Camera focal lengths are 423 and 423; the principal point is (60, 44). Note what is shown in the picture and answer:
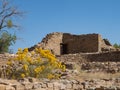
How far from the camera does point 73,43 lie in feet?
123

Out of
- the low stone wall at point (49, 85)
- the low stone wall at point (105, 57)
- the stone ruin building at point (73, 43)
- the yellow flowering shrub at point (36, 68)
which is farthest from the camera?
the stone ruin building at point (73, 43)

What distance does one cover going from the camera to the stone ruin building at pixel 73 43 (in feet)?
119

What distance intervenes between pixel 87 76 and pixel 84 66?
17.9 ft

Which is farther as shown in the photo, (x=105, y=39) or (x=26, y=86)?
(x=105, y=39)

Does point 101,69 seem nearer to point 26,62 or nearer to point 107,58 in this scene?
point 26,62

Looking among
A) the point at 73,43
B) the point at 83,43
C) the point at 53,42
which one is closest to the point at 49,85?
the point at 83,43

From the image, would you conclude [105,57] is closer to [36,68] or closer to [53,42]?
[53,42]

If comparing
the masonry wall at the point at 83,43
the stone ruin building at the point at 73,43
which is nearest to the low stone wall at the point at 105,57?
the stone ruin building at the point at 73,43

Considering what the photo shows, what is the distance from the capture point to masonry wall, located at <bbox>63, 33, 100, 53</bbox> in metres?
36.3

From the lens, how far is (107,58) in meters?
28.4

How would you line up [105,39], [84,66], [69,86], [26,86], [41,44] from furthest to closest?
[105,39] → [41,44] → [84,66] → [69,86] → [26,86]

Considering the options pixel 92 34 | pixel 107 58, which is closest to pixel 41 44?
pixel 92 34

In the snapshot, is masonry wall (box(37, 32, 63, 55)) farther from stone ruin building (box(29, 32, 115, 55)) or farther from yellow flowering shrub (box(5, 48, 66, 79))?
yellow flowering shrub (box(5, 48, 66, 79))

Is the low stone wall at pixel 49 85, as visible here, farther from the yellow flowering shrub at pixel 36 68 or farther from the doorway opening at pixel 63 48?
the doorway opening at pixel 63 48
